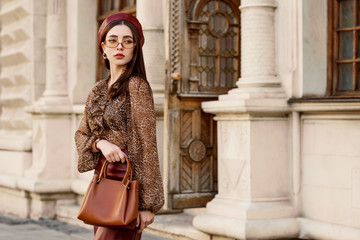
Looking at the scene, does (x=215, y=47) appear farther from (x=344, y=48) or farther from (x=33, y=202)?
(x=33, y=202)

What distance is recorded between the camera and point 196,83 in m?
7.37

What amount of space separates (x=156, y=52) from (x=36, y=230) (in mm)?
2760

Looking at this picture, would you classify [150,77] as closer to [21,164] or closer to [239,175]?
[239,175]

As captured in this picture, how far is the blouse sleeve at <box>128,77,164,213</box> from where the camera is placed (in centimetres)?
365

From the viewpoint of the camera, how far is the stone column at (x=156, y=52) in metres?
7.95

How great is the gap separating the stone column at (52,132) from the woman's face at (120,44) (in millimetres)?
6255

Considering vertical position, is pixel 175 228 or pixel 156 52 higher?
pixel 156 52

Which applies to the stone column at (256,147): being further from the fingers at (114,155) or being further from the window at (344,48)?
the fingers at (114,155)

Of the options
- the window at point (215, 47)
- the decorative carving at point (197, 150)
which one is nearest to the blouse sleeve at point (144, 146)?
the decorative carving at point (197, 150)

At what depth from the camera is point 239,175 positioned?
6387mm

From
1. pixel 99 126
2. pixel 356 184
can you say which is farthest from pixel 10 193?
pixel 99 126

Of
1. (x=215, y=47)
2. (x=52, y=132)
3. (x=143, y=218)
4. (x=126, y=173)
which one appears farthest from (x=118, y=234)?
(x=52, y=132)

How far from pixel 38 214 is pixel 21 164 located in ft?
3.04

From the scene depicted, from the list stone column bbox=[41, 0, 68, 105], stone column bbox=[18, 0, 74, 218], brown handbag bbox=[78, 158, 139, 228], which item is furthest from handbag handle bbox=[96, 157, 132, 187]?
stone column bbox=[41, 0, 68, 105]
